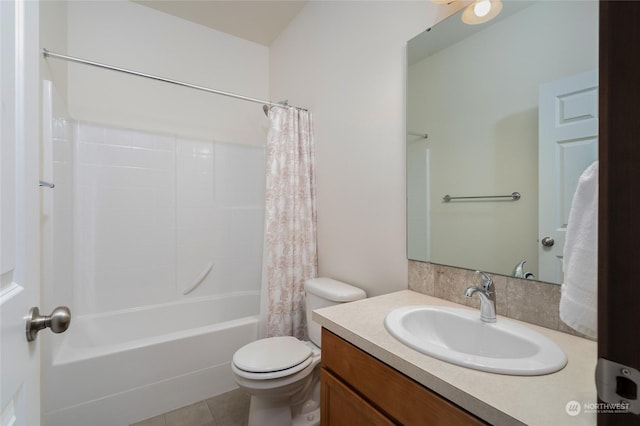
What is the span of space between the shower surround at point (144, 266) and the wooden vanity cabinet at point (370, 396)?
1078 mm

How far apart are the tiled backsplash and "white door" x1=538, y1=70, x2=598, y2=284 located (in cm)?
6

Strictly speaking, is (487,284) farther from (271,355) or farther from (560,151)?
(271,355)

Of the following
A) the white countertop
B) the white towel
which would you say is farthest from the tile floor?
the white towel

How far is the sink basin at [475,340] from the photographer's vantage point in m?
0.70

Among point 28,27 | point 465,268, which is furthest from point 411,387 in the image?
point 28,27

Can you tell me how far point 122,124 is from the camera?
219cm

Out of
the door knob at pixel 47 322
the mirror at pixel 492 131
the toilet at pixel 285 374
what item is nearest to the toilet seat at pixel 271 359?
the toilet at pixel 285 374

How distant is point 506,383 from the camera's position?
65 centimetres

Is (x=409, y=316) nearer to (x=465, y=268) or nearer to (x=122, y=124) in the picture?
(x=465, y=268)

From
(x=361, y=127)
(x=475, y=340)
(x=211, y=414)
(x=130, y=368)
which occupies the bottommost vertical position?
(x=211, y=414)

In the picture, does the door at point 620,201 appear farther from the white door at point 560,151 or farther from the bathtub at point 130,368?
the bathtub at point 130,368

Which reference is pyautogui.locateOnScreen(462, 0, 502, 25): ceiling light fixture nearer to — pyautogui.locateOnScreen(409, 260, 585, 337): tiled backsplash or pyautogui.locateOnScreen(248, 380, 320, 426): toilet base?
pyautogui.locateOnScreen(409, 260, 585, 337): tiled backsplash

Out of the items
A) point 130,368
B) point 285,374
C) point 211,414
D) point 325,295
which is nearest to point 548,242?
point 325,295

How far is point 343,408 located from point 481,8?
62.4 inches
